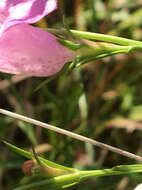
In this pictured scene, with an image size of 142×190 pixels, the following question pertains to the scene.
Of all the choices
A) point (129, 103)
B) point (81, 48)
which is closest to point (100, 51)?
point (81, 48)

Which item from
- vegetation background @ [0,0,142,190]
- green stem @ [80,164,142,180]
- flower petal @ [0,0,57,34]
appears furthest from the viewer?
vegetation background @ [0,0,142,190]

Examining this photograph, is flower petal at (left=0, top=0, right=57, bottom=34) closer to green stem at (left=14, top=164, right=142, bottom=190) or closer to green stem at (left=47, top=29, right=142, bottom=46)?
green stem at (left=47, top=29, right=142, bottom=46)

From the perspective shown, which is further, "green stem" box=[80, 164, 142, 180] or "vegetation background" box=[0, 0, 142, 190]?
"vegetation background" box=[0, 0, 142, 190]

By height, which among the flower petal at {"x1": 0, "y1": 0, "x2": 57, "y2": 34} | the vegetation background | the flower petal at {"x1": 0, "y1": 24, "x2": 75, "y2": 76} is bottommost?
the vegetation background

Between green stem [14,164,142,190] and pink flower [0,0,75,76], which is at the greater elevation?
pink flower [0,0,75,76]

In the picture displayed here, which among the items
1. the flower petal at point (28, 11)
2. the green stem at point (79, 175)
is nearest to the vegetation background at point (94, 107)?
the green stem at point (79, 175)

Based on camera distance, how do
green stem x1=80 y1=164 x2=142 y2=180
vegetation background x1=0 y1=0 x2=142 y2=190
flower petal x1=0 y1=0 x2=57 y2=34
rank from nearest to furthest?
flower petal x1=0 y1=0 x2=57 y2=34, green stem x1=80 y1=164 x2=142 y2=180, vegetation background x1=0 y1=0 x2=142 y2=190

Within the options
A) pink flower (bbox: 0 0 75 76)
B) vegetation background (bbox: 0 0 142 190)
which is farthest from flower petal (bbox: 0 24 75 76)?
vegetation background (bbox: 0 0 142 190)

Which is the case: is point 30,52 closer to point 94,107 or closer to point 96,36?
point 96,36
